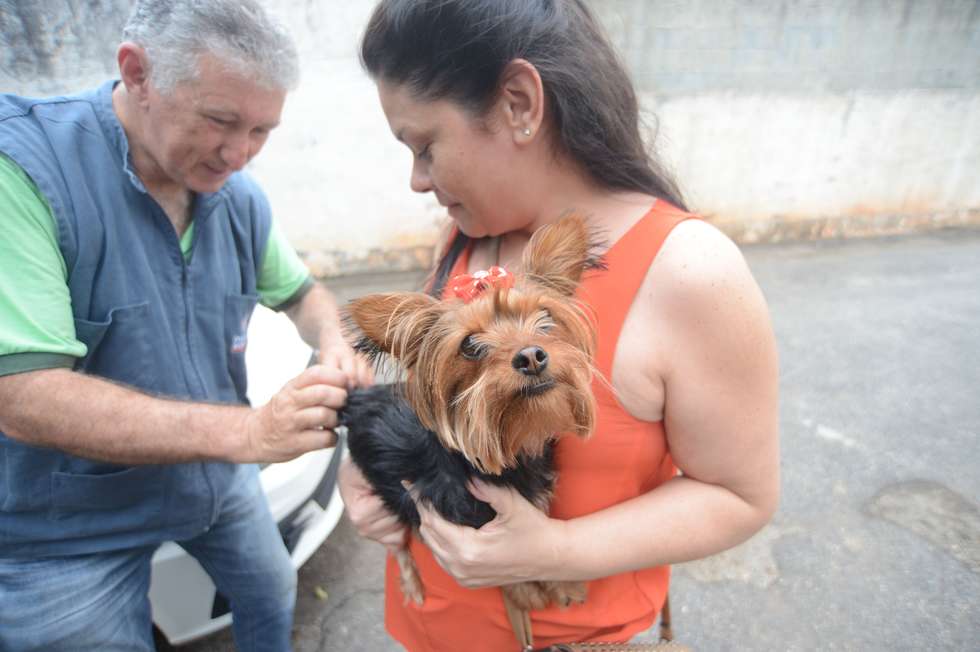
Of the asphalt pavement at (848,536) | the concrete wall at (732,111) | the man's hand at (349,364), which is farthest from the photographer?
the concrete wall at (732,111)

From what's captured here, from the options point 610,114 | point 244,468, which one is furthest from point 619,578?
point 244,468

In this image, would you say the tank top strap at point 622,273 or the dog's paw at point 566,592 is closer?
the tank top strap at point 622,273

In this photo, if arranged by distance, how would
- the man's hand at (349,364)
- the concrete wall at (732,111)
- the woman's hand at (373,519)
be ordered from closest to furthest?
the woman's hand at (373,519) < the man's hand at (349,364) < the concrete wall at (732,111)

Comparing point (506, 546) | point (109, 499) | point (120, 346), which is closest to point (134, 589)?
point (109, 499)

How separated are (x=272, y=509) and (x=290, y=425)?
5.08ft

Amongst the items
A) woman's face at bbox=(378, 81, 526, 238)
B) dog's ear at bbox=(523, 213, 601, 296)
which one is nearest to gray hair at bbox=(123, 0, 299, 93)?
woman's face at bbox=(378, 81, 526, 238)

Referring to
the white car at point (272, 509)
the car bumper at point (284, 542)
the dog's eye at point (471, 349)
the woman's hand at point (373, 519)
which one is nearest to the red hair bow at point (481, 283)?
the dog's eye at point (471, 349)

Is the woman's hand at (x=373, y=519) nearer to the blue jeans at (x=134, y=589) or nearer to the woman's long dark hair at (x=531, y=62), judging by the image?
the blue jeans at (x=134, y=589)

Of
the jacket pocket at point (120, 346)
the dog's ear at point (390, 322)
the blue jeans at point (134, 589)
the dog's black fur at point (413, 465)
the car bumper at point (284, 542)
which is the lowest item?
the car bumper at point (284, 542)

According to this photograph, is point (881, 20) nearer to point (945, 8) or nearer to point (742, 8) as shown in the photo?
point (945, 8)

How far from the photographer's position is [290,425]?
1691mm

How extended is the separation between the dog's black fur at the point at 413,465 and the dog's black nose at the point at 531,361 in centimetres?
27

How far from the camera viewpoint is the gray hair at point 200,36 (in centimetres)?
183

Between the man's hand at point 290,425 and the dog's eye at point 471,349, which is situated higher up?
the dog's eye at point 471,349
